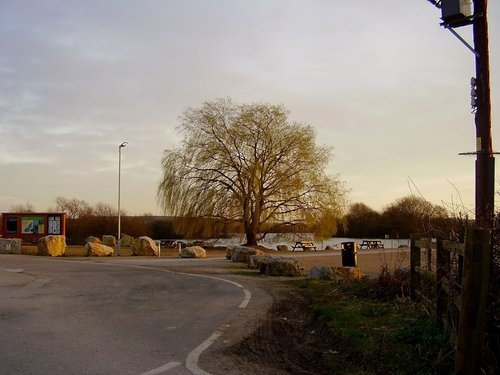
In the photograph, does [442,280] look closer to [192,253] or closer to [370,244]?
[192,253]

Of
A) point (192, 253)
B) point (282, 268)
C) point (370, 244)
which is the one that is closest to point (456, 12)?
point (282, 268)

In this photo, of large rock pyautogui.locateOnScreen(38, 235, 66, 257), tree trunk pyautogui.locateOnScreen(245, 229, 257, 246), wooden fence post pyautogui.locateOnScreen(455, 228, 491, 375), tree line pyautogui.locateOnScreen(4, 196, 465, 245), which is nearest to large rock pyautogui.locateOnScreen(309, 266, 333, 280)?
tree line pyautogui.locateOnScreen(4, 196, 465, 245)

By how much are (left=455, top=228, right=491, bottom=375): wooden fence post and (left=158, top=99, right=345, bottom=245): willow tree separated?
3937cm

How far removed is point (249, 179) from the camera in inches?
1763

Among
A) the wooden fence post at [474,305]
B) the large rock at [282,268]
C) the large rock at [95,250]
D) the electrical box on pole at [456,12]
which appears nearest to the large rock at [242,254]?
the large rock at [282,268]

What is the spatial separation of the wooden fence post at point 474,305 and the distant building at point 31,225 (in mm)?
35656

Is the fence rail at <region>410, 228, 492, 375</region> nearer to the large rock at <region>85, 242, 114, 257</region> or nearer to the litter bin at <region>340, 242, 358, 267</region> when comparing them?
the litter bin at <region>340, 242, 358, 267</region>

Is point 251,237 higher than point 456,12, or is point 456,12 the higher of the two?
point 456,12

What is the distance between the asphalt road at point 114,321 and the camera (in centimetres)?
657

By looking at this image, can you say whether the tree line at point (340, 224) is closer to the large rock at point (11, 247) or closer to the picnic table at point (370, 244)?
the picnic table at point (370, 244)

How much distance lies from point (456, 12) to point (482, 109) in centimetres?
161

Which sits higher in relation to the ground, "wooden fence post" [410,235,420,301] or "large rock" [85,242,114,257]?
"wooden fence post" [410,235,420,301]

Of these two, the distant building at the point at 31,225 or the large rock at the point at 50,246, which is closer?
the large rock at the point at 50,246

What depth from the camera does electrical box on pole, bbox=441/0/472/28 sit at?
28.5 ft
